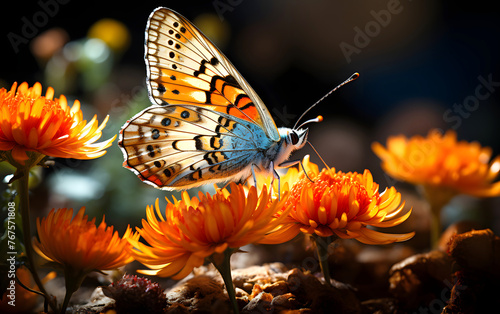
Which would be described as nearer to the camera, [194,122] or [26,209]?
[26,209]

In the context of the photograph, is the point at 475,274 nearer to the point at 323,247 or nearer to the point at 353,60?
the point at 323,247

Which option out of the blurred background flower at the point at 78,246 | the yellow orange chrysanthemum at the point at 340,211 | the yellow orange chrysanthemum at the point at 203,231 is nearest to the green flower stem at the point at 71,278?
the blurred background flower at the point at 78,246

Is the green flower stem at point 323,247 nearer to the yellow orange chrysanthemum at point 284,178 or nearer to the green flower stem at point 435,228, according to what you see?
the yellow orange chrysanthemum at point 284,178

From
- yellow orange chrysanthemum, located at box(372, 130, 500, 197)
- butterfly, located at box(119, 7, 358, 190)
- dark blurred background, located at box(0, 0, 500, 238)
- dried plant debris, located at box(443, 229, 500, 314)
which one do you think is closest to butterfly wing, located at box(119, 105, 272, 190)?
butterfly, located at box(119, 7, 358, 190)

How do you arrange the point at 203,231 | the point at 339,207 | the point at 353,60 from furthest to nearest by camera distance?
the point at 353,60 < the point at 339,207 < the point at 203,231

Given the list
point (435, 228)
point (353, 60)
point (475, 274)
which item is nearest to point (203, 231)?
point (475, 274)

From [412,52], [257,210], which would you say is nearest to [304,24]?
[412,52]

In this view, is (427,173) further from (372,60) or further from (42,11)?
(42,11)
